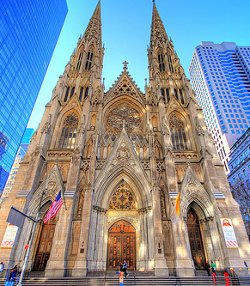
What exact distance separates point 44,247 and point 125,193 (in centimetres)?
844

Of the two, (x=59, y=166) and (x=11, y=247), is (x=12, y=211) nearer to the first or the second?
(x=11, y=247)

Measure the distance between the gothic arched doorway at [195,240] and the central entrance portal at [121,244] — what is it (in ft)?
16.8

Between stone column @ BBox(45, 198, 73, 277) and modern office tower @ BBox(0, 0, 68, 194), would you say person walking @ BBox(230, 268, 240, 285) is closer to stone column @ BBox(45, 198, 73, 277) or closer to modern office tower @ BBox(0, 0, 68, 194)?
stone column @ BBox(45, 198, 73, 277)

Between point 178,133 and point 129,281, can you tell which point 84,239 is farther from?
point 178,133

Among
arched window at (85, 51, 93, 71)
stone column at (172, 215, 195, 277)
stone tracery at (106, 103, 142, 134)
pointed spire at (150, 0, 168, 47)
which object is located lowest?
Answer: stone column at (172, 215, 195, 277)

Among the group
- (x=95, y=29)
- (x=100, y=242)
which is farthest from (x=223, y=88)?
(x=100, y=242)

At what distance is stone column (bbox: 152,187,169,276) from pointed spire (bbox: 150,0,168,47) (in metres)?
29.8

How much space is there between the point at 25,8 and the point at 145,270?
187 feet

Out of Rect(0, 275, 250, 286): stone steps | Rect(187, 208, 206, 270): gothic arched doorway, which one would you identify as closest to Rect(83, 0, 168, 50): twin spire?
Rect(187, 208, 206, 270): gothic arched doorway

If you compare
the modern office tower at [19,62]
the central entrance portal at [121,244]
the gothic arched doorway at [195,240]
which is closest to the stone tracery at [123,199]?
the central entrance portal at [121,244]

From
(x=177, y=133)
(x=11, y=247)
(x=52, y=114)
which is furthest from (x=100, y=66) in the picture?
(x=11, y=247)

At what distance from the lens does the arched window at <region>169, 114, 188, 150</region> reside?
20.9m

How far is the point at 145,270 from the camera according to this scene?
561 inches

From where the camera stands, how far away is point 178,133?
21891 mm
